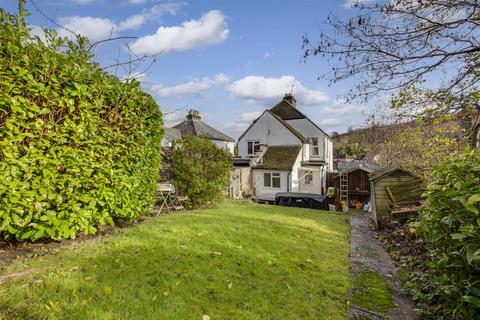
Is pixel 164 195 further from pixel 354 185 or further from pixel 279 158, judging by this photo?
pixel 354 185

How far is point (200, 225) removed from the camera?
6.14 m

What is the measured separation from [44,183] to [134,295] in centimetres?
245

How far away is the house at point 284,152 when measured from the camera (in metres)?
21.5

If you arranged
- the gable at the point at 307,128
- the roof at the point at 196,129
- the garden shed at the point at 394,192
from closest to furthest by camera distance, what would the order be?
the garden shed at the point at 394,192 → the gable at the point at 307,128 → the roof at the point at 196,129

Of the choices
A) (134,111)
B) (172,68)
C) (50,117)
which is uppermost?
(172,68)

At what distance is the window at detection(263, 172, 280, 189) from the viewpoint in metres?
21.5

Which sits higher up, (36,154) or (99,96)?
(99,96)

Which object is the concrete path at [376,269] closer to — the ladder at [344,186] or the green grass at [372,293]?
the green grass at [372,293]

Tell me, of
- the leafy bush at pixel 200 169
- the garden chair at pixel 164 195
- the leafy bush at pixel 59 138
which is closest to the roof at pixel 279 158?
the leafy bush at pixel 200 169

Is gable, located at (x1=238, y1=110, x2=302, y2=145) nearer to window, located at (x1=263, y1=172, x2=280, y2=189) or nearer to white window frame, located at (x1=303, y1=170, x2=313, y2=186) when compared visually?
white window frame, located at (x1=303, y1=170, x2=313, y2=186)

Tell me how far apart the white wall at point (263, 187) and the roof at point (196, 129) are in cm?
1272

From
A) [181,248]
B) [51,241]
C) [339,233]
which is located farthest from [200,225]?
[339,233]

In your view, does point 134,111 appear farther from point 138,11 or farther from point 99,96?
point 138,11

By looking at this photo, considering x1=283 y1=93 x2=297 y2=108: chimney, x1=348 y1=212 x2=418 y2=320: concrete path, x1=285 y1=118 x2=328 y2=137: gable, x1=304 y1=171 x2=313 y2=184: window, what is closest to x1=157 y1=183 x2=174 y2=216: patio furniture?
x1=348 y1=212 x2=418 y2=320: concrete path
